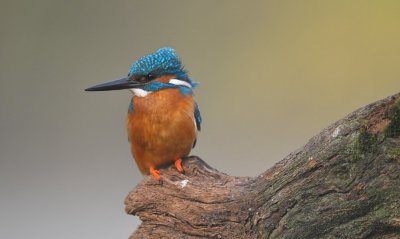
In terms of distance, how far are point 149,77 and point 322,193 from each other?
1.02 meters

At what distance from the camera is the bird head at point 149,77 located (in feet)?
6.46

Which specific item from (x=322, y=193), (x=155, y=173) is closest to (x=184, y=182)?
(x=155, y=173)

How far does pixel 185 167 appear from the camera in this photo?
1943 millimetres

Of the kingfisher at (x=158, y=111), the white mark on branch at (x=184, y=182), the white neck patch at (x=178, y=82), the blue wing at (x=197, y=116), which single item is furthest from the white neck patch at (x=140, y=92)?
the white mark on branch at (x=184, y=182)

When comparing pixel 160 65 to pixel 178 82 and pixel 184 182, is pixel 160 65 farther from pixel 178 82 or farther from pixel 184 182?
pixel 184 182

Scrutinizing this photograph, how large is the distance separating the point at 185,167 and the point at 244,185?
422 mm

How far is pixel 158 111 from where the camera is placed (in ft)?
6.31

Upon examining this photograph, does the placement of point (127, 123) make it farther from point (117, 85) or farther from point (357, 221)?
point (357, 221)

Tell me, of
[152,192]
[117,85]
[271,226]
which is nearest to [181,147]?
[152,192]

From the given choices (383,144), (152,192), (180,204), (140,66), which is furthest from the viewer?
(140,66)

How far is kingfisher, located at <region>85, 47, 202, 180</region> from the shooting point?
1928mm

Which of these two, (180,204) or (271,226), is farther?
(180,204)

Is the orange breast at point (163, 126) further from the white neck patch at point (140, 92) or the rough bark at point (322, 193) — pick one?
the rough bark at point (322, 193)

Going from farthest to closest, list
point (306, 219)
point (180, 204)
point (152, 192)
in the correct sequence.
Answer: point (152, 192) < point (180, 204) < point (306, 219)
